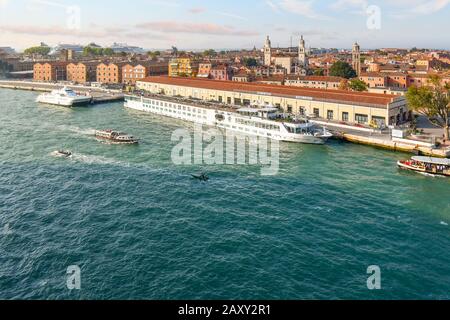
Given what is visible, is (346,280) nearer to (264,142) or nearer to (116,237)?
(116,237)

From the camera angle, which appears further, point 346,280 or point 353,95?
point 353,95

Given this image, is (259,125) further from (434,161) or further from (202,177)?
(434,161)

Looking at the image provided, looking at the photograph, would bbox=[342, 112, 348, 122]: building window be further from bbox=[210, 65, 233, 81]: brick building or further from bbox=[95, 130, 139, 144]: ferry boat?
bbox=[210, 65, 233, 81]: brick building

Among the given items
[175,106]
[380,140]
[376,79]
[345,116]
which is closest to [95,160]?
[380,140]

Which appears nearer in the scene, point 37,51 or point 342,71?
point 342,71

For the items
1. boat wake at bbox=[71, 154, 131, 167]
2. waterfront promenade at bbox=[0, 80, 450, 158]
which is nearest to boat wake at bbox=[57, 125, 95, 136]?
boat wake at bbox=[71, 154, 131, 167]

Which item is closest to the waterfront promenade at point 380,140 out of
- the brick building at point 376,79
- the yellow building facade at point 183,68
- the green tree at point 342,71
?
the brick building at point 376,79

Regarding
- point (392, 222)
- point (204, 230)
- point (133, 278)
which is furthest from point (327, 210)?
point (133, 278)
